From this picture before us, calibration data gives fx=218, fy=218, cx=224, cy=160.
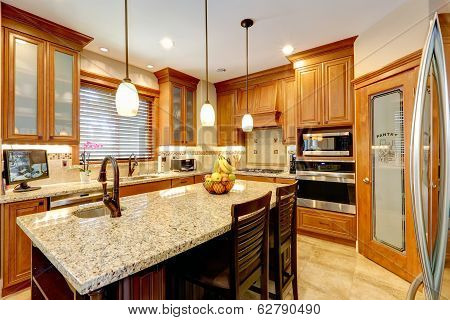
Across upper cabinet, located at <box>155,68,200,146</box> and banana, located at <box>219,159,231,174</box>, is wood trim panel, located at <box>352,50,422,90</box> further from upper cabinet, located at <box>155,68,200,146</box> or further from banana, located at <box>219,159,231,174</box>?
upper cabinet, located at <box>155,68,200,146</box>

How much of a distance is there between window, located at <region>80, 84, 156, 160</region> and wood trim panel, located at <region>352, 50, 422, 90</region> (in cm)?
311

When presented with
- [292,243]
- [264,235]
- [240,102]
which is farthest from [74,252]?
[240,102]

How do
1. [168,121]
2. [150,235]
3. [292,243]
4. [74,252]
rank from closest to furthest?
1. [74,252]
2. [150,235]
3. [292,243]
4. [168,121]

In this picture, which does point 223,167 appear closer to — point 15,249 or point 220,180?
point 220,180

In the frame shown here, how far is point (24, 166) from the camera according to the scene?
2.09 m

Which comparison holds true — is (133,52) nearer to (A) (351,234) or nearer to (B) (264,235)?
(B) (264,235)

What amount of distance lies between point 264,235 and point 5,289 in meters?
2.29

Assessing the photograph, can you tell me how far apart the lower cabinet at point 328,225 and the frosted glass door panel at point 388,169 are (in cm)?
35

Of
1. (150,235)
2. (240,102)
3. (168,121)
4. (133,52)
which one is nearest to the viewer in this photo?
(150,235)

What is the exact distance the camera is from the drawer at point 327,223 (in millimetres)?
2753

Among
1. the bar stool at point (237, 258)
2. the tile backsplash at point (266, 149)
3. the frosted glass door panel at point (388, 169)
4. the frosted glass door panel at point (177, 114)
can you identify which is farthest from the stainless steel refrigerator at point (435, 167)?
the frosted glass door panel at point (177, 114)

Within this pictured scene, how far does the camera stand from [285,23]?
2.38m

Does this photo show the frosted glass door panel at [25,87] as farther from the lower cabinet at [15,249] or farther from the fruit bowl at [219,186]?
the fruit bowl at [219,186]

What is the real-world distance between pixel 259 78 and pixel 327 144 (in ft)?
5.58
